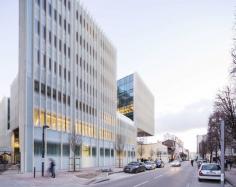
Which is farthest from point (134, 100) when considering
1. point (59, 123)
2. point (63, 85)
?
point (59, 123)

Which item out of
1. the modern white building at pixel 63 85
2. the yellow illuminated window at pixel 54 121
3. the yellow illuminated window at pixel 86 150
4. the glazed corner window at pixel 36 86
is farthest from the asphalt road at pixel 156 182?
the yellow illuminated window at pixel 86 150

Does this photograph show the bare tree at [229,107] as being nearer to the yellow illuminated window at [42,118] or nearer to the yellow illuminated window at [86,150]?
the yellow illuminated window at [42,118]

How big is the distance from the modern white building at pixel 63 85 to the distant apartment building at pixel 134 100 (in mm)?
27496

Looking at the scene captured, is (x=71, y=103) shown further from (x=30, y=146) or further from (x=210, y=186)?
(x=210, y=186)

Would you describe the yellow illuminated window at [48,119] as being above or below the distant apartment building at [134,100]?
below

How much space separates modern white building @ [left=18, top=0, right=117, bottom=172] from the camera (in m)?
43.5

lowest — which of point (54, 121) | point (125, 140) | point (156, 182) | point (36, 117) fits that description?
point (156, 182)

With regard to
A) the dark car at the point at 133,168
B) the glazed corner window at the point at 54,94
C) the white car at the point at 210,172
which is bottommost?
the dark car at the point at 133,168

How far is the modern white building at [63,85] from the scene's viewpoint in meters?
43.5

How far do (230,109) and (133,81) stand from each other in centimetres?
6950

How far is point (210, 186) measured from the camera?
2416cm

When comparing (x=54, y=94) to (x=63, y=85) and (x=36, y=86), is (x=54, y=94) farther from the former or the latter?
(x=36, y=86)

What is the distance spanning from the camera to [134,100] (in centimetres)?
10438

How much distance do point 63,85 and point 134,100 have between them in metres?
52.8
